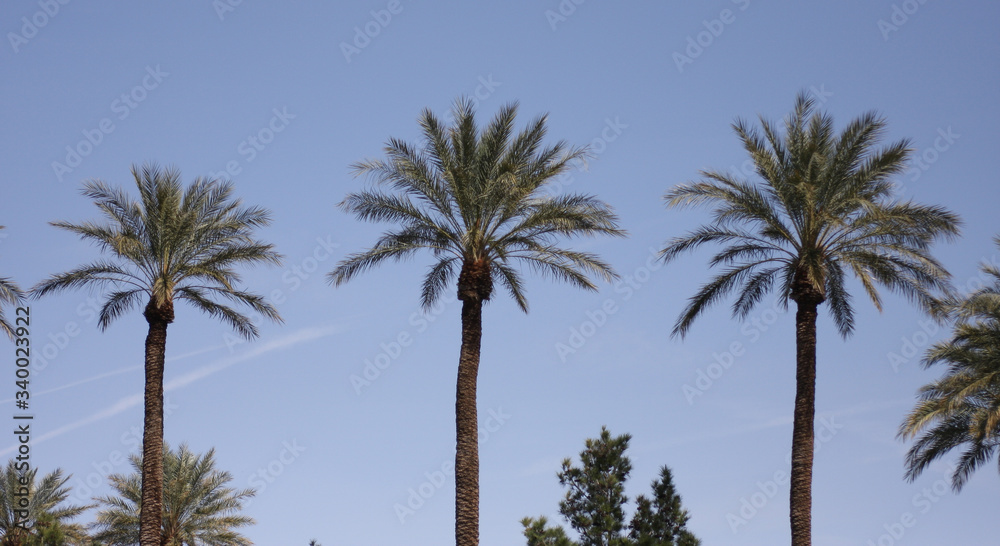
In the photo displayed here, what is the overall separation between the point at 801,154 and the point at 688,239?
3.63 m

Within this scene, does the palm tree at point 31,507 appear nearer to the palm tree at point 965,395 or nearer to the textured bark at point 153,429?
the textured bark at point 153,429

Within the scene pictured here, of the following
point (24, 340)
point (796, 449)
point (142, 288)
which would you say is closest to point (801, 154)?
point (796, 449)

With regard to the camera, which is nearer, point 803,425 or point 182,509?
point 803,425

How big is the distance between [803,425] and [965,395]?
22.8ft

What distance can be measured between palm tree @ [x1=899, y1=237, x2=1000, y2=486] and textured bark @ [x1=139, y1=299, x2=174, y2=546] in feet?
66.0

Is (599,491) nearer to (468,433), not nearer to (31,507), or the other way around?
(468,433)

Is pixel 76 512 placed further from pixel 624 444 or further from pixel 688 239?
pixel 688 239

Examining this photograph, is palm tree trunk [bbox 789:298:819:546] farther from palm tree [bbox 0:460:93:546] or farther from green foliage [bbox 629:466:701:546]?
palm tree [bbox 0:460:93:546]

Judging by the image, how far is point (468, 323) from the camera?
25.9m

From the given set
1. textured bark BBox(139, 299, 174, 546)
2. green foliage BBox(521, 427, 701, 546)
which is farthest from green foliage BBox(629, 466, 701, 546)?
textured bark BBox(139, 299, 174, 546)

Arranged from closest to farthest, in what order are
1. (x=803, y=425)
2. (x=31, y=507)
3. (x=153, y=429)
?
1. (x=803, y=425)
2. (x=153, y=429)
3. (x=31, y=507)

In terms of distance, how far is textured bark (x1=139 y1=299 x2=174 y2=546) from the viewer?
2616cm

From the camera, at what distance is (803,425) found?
24.2 m

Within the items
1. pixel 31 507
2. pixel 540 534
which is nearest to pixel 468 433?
pixel 540 534
